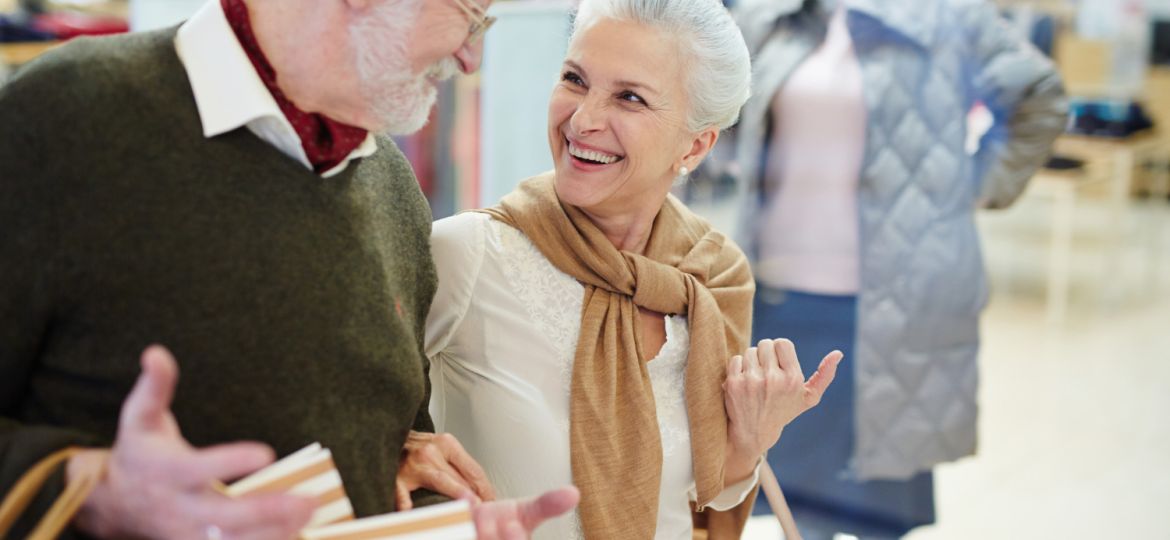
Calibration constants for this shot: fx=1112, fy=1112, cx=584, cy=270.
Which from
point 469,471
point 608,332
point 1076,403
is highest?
point 608,332

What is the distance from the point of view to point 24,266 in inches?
38.9

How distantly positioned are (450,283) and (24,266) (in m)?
0.64

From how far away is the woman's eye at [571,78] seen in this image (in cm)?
162

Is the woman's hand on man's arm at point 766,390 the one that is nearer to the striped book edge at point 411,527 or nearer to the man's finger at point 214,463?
the striped book edge at point 411,527

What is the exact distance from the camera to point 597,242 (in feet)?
5.23

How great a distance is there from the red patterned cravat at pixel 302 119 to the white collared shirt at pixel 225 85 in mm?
15

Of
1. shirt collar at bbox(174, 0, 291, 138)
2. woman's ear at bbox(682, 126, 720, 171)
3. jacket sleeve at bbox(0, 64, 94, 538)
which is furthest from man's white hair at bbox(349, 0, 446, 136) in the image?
woman's ear at bbox(682, 126, 720, 171)

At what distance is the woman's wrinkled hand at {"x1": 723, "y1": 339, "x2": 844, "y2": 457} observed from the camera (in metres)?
1.56

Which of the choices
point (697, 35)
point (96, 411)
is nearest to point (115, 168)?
point (96, 411)

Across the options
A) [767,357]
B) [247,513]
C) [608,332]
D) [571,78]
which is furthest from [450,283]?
[247,513]

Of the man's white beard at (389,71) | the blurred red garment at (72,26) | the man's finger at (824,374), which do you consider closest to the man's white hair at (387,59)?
the man's white beard at (389,71)

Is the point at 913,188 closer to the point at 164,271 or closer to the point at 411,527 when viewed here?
the point at 411,527

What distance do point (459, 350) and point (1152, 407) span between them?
375 cm

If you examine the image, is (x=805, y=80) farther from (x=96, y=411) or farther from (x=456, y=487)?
(x=96, y=411)
